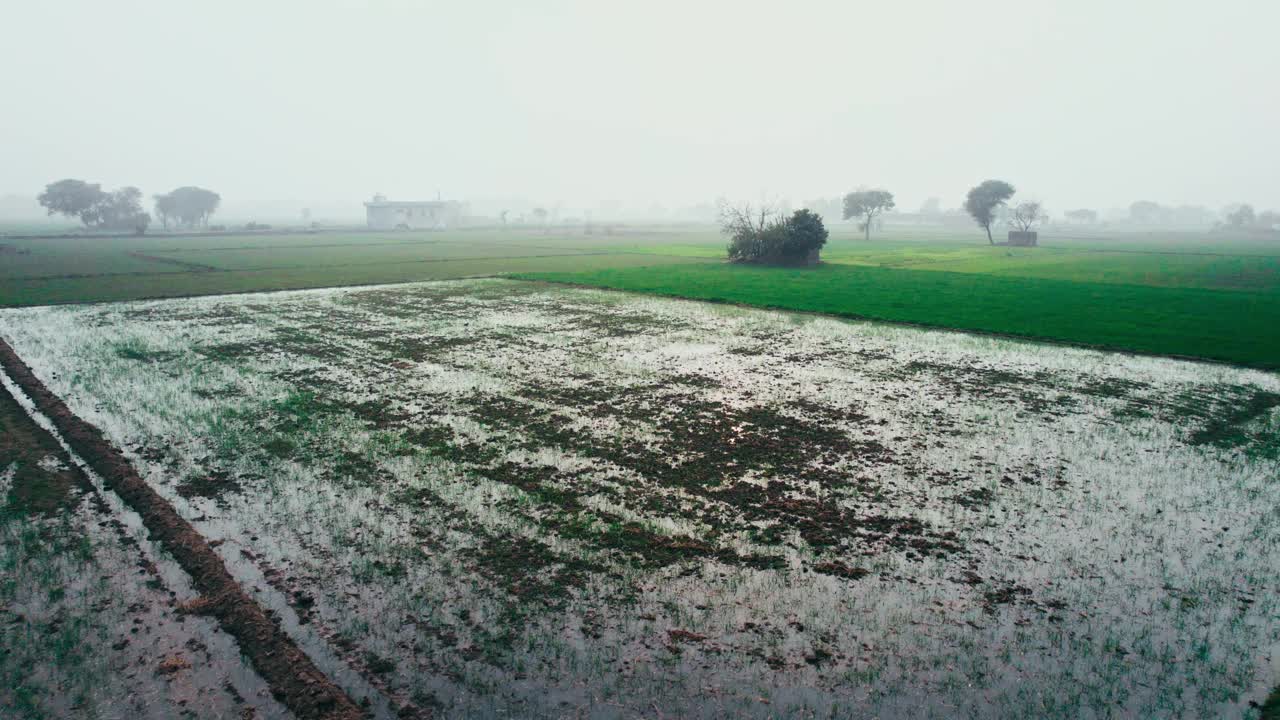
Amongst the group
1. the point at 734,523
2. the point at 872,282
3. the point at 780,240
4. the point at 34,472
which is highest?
the point at 780,240

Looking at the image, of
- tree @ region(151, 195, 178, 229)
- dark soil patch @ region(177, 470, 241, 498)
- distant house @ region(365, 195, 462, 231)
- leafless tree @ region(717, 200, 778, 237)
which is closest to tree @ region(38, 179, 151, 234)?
tree @ region(151, 195, 178, 229)

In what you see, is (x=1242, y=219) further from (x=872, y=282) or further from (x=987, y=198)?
(x=872, y=282)

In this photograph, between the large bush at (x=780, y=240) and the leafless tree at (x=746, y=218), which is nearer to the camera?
the large bush at (x=780, y=240)

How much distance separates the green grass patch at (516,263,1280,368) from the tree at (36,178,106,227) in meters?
115

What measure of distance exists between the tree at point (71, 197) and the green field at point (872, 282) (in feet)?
214

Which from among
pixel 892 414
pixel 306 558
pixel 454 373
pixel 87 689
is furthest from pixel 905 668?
pixel 454 373

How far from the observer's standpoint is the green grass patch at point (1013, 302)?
21.1 metres

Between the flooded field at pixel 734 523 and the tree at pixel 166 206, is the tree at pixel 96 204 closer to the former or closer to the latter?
the tree at pixel 166 206

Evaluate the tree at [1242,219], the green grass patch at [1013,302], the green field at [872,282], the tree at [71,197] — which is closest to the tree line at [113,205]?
the tree at [71,197]

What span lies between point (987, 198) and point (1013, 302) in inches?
2942

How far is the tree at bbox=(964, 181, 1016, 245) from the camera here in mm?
94812

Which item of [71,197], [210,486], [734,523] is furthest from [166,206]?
[734,523]

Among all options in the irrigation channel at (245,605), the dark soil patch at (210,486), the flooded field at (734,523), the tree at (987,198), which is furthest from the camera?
the tree at (987,198)

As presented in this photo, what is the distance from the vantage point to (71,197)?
118 meters
